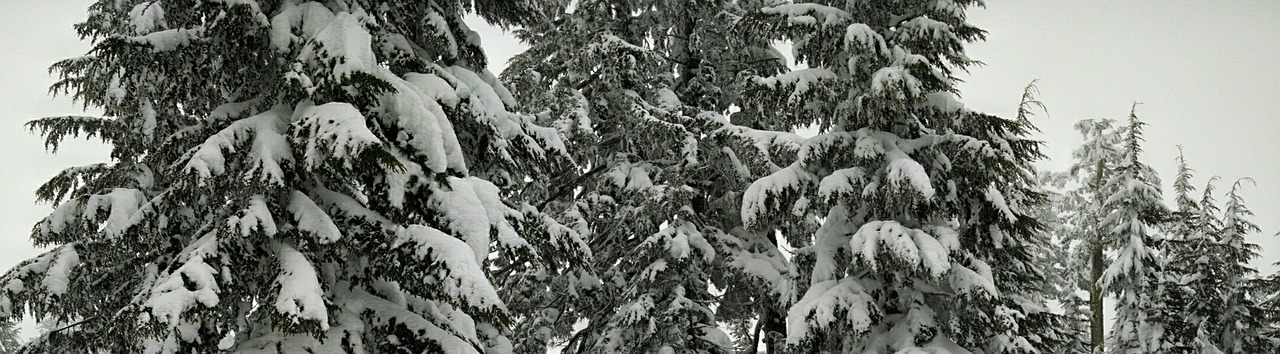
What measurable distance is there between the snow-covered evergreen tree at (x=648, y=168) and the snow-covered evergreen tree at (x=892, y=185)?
2.99 feet

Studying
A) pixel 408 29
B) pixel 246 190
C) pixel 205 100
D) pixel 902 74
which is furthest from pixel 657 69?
pixel 246 190

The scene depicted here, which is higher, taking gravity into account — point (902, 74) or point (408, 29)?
point (902, 74)

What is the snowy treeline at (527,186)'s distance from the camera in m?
5.73

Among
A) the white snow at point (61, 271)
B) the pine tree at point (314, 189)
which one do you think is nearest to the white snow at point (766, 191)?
the pine tree at point (314, 189)

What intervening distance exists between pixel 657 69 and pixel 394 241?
775 cm

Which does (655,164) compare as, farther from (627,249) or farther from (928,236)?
(928,236)

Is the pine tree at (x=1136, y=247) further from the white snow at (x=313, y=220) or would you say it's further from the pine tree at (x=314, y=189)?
the white snow at (x=313, y=220)

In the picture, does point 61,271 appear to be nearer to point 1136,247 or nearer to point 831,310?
point 831,310

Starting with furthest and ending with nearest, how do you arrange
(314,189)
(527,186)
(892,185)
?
(527,186) → (892,185) → (314,189)

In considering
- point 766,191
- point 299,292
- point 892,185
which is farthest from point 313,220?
point 892,185

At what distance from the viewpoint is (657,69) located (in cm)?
1309

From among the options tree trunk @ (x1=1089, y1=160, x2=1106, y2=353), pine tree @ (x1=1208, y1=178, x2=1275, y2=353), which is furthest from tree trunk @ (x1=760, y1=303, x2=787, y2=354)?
tree trunk @ (x1=1089, y1=160, x2=1106, y2=353)

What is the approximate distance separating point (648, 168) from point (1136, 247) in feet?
43.9

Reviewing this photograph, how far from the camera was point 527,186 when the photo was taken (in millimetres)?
13078
